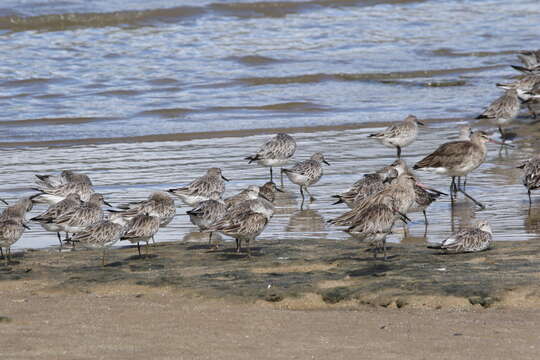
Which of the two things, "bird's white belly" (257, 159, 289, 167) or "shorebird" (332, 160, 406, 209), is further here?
"bird's white belly" (257, 159, 289, 167)

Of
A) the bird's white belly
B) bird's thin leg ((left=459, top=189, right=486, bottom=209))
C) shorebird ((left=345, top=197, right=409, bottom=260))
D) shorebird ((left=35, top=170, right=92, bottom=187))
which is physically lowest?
the bird's white belly

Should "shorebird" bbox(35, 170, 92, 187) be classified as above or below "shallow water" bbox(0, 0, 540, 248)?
above

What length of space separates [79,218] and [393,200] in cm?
315

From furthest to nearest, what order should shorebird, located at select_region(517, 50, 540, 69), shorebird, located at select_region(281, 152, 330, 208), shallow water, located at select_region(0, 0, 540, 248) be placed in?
shorebird, located at select_region(517, 50, 540, 69)
shallow water, located at select_region(0, 0, 540, 248)
shorebird, located at select_region(281, 152, 330, 208)

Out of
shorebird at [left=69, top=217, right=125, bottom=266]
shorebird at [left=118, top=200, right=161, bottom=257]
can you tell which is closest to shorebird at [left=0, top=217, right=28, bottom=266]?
shorebird at [left=69, top=217, right=125, bottom=266]

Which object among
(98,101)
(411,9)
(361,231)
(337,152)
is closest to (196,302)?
(361,231)

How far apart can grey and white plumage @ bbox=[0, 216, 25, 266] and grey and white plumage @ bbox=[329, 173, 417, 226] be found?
115 inches

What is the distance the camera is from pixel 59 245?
1038cm

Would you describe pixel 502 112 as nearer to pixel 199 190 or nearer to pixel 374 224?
pixel 199 190

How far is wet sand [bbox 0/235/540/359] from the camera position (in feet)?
21.7

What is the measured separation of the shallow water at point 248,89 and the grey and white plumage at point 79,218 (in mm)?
606

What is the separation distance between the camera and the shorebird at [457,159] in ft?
40.7

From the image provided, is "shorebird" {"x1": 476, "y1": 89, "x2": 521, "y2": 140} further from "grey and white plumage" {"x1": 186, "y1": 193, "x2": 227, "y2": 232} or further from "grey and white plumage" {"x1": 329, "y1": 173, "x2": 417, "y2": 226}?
"grey and white plumage" {"x1": 186, "y1": 193, "x2": 227, "y2": 232}

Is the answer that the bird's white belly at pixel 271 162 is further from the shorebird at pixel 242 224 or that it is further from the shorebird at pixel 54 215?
the shorebird at pixel 242 224
